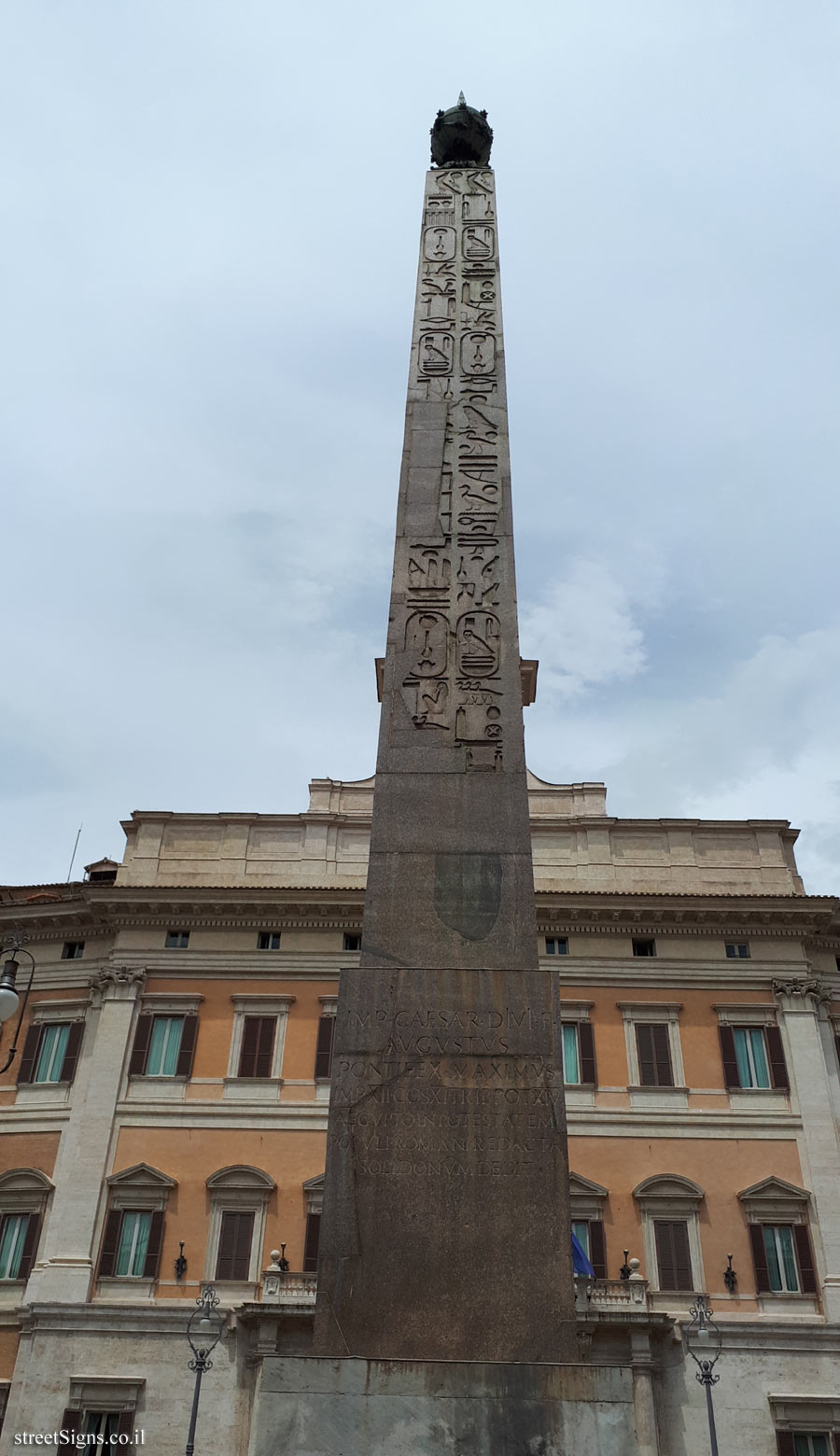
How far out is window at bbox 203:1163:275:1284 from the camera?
18969mm

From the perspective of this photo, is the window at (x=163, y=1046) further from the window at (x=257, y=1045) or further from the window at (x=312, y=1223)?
the window at (x=312, y=1223)

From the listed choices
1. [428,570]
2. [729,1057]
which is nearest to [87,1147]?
[729,1057]

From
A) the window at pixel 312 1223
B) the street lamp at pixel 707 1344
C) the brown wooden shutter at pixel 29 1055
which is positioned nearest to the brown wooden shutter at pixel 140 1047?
the brown wooden shutter at pixel 29 1055

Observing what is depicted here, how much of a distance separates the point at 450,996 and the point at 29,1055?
17512 mm

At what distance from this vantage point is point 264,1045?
21078mm

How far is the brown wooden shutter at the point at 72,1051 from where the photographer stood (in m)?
21.1

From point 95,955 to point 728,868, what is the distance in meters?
11.9

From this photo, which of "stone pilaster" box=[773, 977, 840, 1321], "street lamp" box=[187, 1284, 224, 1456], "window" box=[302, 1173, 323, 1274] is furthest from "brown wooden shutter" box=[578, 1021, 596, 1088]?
"street lamp" box=[187, 1284, 224, 1456]

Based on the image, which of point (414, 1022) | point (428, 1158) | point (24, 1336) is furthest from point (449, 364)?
point (24, 1336)

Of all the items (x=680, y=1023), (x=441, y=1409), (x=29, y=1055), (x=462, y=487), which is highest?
(x=680, y=1023)

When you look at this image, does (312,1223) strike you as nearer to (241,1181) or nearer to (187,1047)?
(241,1181)

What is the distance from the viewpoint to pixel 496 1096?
5629 millimetres

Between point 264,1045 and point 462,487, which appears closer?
point 462,487

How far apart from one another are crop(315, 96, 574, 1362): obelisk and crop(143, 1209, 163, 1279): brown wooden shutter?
1500 cm
